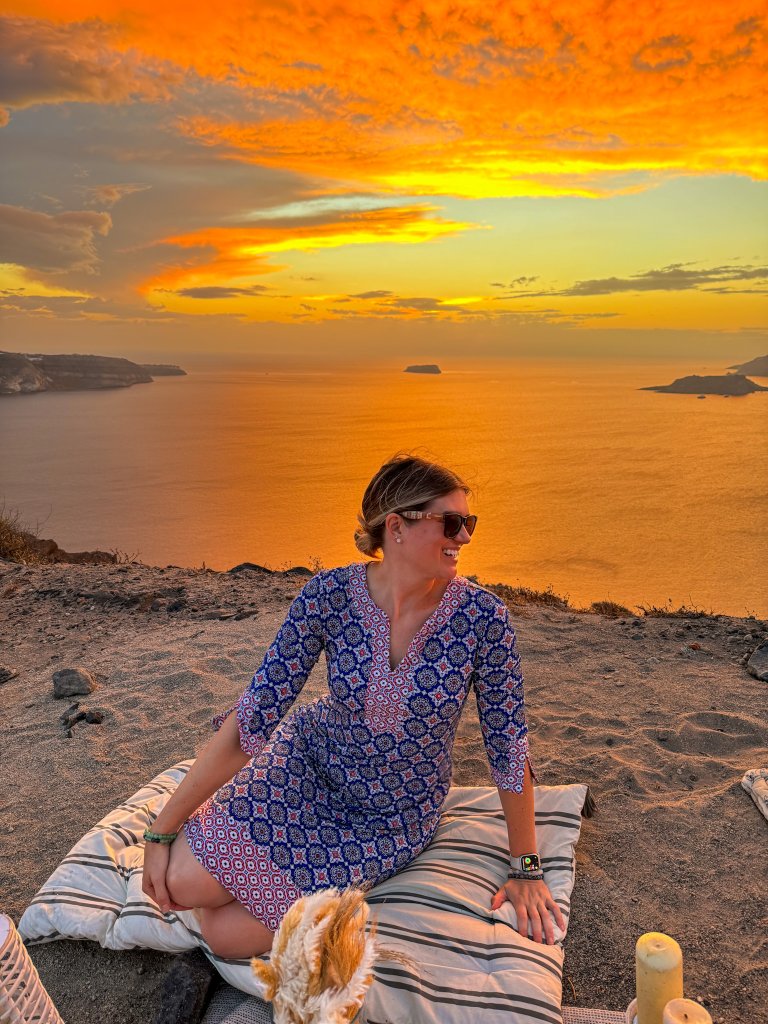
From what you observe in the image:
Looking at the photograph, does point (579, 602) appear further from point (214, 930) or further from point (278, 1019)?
point (278, 1019)

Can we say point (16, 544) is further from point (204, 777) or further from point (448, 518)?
point (448, 518)

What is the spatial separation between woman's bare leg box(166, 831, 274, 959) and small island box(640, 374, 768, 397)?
31104 millimetres

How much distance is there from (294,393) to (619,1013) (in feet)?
141

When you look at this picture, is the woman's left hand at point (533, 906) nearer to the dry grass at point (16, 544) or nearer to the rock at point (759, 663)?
the rock at point (759, 663)

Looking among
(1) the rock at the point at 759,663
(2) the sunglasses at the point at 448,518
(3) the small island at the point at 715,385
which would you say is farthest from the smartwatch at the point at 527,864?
(3) the small island at the point at 715,385

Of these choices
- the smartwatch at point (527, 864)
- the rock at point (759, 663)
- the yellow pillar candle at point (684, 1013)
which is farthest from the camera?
the rock at point (759, 663)

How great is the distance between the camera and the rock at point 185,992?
2.48 metres

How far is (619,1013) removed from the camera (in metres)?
2.38

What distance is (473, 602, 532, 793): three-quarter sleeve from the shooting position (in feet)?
8.80

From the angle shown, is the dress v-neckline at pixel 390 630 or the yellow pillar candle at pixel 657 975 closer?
the yellow pillar candle at pixel 657 975

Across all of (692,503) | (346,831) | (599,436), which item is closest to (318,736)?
(346,831)

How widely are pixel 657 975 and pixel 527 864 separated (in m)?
1.05

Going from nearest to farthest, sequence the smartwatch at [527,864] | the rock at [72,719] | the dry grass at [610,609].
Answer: the smartwatch at [527,864]
the rock at [72,719]
the dry grass at [610,609]

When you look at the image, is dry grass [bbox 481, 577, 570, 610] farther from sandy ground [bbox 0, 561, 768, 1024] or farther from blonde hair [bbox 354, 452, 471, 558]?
blonde hair [bbox 354, 452, 471, 558]
